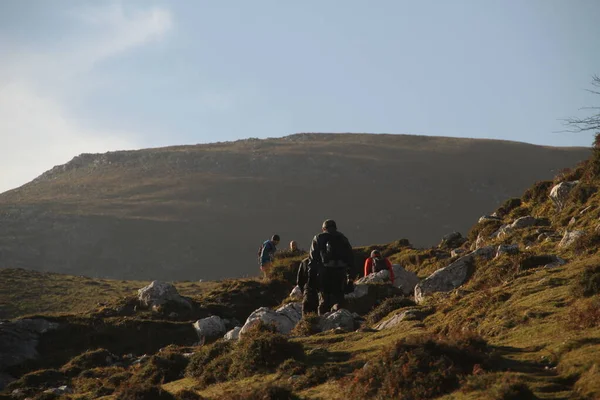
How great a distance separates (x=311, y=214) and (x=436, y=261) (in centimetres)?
10803

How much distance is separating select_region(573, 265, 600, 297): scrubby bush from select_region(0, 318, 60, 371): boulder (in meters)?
13.7

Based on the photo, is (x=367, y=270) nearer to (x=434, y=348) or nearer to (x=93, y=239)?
(x=434, y=348)

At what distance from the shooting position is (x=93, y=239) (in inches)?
4712

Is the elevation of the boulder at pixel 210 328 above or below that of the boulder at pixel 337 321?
below

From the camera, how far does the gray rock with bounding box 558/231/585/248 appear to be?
64.0ft

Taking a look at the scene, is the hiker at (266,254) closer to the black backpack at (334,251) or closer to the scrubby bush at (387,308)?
the scrubby bush at (387,308)

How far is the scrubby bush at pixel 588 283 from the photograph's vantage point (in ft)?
41.7

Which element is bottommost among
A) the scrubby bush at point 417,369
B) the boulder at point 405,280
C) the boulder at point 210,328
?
the boulder at point 210,328

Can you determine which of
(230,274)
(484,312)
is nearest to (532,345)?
(484,312)

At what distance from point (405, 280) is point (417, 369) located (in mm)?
15407

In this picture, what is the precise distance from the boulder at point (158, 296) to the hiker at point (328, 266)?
8.39 meters

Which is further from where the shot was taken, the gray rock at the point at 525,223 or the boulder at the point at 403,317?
the gray rock at the point at 525,223

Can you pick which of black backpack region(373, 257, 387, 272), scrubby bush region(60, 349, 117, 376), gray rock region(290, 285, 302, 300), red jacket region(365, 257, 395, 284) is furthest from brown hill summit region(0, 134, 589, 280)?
scrubby bush region(60, 349, 117, 376)

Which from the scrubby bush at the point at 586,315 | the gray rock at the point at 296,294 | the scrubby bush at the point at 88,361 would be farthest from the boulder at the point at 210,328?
the scrubby bush at the point at 586,315
